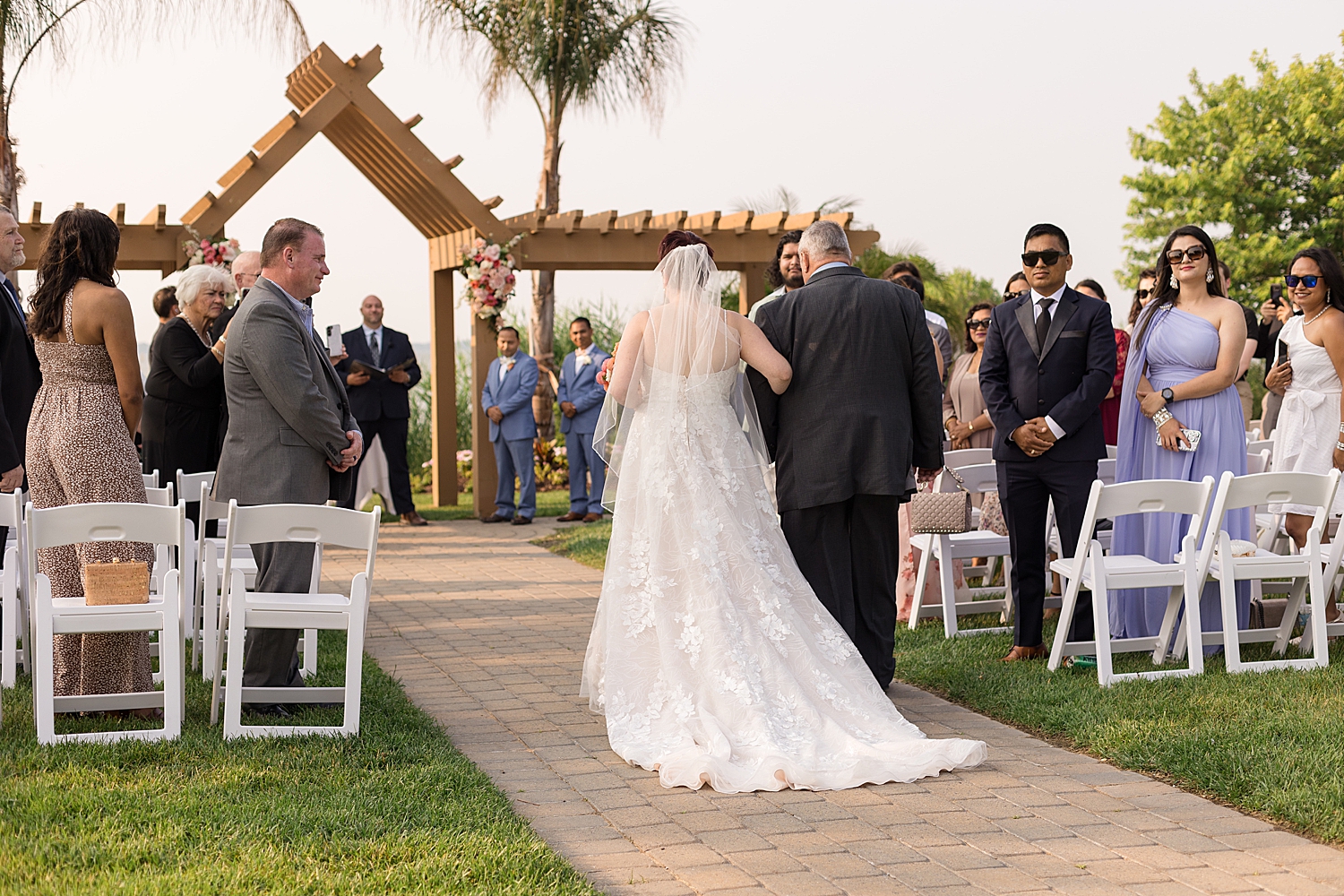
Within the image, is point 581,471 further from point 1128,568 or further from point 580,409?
point 1128,568

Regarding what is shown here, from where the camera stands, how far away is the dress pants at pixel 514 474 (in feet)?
47.5

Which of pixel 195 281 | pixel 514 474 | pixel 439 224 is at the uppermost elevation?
pixel 439 224

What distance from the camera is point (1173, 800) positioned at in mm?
4500

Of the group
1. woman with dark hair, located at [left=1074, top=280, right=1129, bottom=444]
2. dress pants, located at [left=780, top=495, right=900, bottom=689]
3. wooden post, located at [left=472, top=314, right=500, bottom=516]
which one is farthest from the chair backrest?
wooden post, located at [left=472, top=314, right=500, bottom=516]

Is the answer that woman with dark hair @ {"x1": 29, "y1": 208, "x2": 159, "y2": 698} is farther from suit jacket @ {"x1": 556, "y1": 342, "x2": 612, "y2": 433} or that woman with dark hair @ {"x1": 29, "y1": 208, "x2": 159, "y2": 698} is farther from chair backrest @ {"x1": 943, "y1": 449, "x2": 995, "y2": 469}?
suit jacket @ {"x1": 556, "y1": 342, "x2": 612, "y2": 433}

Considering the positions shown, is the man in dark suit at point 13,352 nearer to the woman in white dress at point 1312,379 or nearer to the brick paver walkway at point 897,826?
the brick paver walkway at point 897,826

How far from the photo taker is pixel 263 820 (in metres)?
4.12

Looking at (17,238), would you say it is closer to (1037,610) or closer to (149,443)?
(149,443)

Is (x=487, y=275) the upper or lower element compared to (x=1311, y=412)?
upper

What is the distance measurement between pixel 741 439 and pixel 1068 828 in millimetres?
2302

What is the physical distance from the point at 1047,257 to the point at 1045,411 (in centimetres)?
77

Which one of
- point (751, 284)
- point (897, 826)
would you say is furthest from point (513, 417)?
point (897, 826)

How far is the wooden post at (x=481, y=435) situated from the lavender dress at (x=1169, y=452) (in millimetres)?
8895

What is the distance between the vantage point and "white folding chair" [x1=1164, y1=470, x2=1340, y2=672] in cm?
618
